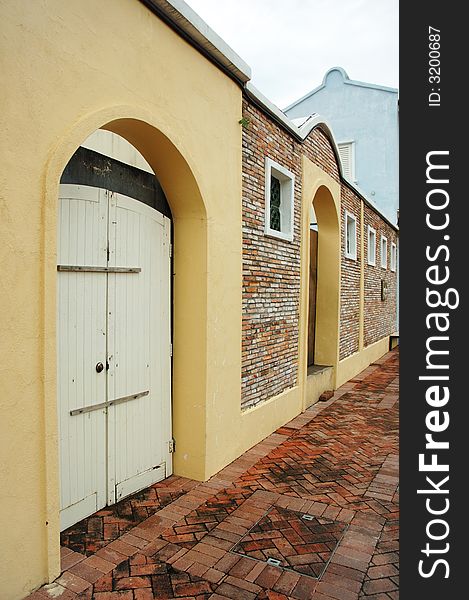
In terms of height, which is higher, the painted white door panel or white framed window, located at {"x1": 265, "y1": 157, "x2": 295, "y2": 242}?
white framed window, located at {"x1": 265, "y1": 157, "x2": 295, "y2": 242}

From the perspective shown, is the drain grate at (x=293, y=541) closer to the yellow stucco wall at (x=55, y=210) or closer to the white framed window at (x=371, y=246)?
the yellow stucco wall at (x=55, y=210)

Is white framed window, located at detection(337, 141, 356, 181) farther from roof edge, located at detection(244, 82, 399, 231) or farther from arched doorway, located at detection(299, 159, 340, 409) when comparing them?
arched doorway, located at detection(299, 159, 340, 409)

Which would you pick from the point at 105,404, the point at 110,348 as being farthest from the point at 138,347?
the point at 105,404

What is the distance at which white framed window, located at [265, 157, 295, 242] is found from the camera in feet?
21.0

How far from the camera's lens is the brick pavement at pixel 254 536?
295 cm

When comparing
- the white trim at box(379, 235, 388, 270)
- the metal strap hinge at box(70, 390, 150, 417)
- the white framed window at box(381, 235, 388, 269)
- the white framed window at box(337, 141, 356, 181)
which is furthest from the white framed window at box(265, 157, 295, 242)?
the white framed window at box(337, 141, 356, 181)

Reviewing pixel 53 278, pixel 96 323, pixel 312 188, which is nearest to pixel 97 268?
pixel 96 323

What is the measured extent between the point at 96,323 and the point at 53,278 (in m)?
1.02

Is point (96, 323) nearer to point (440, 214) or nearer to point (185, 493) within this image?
point (185, 493)

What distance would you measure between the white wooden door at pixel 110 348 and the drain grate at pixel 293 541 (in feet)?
4.19

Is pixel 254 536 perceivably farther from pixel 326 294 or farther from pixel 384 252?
pixel 384 252

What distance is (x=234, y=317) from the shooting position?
5152 mm

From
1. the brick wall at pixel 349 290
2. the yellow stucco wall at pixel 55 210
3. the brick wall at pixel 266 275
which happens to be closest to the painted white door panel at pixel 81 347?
the yellow stucco wall at pixel 55 210

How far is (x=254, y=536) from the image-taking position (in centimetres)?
356
